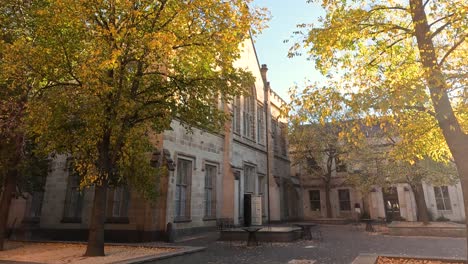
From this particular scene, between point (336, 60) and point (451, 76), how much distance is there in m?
3.50

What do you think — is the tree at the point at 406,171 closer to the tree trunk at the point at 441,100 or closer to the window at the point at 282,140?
the tree trunk at the point at 441,100

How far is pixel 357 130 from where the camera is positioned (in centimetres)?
859

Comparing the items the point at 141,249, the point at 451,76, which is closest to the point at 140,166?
the point at 141,249

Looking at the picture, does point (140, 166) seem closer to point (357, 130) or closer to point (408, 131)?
point (357, 130)

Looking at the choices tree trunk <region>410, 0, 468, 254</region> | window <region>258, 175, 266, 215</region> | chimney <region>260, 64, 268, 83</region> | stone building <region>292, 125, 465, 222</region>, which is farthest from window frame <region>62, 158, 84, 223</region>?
stone building <region>292, 125, 465, 222</region>

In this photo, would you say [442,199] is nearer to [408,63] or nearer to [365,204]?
[365,204]

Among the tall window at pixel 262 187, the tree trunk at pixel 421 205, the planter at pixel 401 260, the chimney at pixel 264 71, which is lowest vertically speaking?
the planter at pixel 401 260

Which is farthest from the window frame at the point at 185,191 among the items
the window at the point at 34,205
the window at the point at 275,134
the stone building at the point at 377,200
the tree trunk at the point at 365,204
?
the tree trunk at the point at 365,204

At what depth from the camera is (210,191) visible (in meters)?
21.2

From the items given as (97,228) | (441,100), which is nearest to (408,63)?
(441,100)

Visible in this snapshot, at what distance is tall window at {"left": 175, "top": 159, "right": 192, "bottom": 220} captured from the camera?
1822 centimetres

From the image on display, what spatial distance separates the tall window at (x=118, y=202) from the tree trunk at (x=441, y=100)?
14414 millimetres

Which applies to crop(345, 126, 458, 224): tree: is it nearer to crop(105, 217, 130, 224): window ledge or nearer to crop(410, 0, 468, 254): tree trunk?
crop(410, 0, 468, 254): tree trunk

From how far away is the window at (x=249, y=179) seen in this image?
26.4 m
